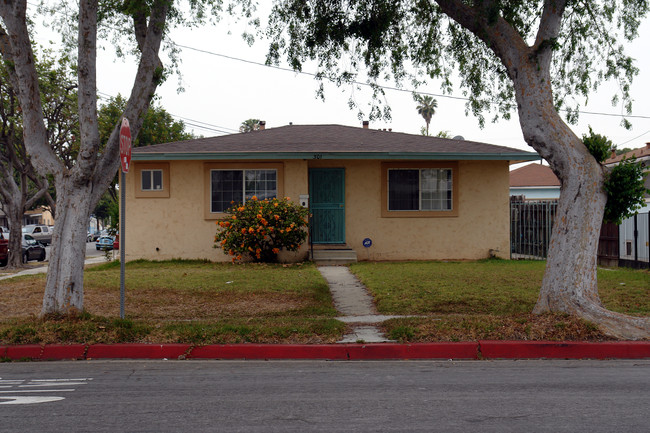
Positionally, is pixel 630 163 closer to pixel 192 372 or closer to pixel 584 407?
pixel 584 407

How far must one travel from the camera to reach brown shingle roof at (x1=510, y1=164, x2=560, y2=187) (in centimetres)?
3594

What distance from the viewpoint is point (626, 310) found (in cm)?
884

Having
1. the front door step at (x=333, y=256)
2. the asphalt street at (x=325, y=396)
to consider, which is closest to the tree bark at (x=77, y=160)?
the asphalt street at (x=325, y=396)

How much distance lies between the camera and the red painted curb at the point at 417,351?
22.9 ft

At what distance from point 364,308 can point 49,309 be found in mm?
4668

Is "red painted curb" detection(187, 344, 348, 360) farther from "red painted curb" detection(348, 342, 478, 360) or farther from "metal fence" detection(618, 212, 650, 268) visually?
"metal fence" detection(618, 212, 650, 268)

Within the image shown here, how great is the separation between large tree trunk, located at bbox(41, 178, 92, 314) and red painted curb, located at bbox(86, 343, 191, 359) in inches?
34.8

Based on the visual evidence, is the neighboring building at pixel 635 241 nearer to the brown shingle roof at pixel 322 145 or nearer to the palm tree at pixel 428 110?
the brown shingle roof at pixel 322 145

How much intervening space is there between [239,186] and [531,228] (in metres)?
8.94

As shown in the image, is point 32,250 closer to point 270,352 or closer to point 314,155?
point 314,155

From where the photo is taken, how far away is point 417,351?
7004mm

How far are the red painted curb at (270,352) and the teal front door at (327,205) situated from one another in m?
9.26

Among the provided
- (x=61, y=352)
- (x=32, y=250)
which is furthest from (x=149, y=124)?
(x=61, y=352)

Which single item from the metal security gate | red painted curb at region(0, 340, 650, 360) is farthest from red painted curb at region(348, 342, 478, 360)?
the metal security gate
